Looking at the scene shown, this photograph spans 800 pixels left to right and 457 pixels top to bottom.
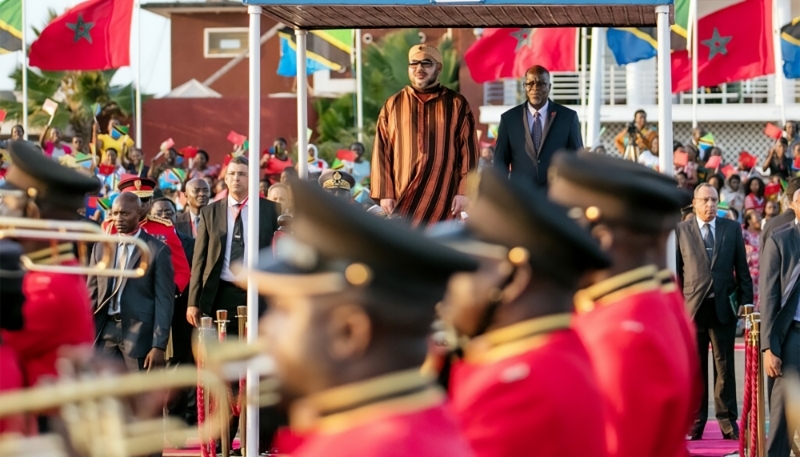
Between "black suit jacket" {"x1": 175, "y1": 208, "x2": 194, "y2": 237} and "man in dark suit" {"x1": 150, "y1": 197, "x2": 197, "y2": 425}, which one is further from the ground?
"black suit jacket" {"x1": 175, "y1": 208, "x2": 194, "y2": 237}

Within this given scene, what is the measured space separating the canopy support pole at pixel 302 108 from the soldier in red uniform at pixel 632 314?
218 inches

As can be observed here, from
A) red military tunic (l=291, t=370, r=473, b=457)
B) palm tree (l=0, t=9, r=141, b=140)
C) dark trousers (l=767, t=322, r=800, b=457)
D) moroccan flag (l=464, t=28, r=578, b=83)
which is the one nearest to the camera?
red military tunic (l=291, t=370, r=473, b=457)

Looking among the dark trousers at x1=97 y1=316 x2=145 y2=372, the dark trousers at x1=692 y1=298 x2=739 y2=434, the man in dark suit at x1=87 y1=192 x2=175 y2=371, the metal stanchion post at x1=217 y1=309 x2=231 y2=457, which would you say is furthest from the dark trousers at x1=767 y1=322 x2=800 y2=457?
the dark trousers at x1=97 y1=316 x2=145 y2=372

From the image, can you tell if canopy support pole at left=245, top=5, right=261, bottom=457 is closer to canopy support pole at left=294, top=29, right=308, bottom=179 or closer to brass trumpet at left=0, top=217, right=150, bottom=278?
canopy support pole at left=294, top=29, right=308, bottom=179

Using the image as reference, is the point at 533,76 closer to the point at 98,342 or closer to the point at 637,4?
the point at 637,4

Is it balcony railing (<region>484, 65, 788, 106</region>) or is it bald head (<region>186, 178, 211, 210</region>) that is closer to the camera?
bald head (<region>186, 178, 211, 210</region>)

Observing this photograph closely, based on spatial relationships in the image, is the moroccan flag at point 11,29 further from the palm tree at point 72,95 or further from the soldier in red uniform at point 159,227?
the palm tree at point 72,95

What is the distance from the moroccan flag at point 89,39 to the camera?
1961 centimetres

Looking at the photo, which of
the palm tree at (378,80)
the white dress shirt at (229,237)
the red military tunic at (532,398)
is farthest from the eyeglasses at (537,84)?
the palm tree at (378,80)

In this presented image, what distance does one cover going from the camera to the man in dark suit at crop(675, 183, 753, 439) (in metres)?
11.4

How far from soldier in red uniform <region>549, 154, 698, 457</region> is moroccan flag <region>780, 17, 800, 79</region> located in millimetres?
17057

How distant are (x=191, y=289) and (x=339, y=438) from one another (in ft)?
25.8

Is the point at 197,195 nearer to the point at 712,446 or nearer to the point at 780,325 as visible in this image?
the point at 712,446

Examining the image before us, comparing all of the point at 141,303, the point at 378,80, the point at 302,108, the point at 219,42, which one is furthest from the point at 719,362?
the point at 219,42
